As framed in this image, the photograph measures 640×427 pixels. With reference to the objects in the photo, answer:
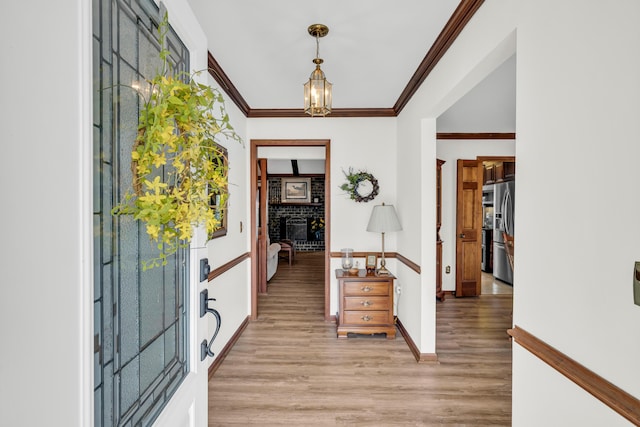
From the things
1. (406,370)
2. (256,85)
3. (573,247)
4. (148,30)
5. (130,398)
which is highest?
(256,85)

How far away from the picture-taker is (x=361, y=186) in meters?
Answer: 3.73

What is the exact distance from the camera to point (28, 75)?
59 centimetres

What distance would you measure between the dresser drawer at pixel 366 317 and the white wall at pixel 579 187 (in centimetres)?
196

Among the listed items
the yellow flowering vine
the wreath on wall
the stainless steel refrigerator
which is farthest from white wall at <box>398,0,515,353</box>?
the stainless steel refrigerator

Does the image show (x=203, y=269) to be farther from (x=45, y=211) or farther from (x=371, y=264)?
(x=371, y=264)

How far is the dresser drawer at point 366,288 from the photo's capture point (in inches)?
133

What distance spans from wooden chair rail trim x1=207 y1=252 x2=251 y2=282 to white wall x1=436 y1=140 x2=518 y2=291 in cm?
299

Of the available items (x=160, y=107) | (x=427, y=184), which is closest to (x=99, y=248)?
(x=160, y=107)

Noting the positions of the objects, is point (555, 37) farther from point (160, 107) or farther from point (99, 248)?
point (99, 248)

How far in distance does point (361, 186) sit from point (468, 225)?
85.7 inches

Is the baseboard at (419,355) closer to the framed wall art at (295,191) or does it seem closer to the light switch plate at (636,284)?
the light switch plate at (636,284)

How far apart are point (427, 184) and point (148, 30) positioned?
93.9 inches

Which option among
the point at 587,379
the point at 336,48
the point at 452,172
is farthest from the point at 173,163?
the point at 452,172

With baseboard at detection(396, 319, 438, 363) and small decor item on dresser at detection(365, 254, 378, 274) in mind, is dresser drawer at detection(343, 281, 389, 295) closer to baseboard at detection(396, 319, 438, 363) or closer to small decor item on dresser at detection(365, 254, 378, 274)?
small decor item on dresser at detection(365, 254, 378, 274)
